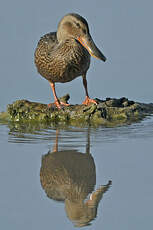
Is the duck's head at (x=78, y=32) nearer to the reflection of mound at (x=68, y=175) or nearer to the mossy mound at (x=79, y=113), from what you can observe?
the mossy mound at (x=79, y=113)

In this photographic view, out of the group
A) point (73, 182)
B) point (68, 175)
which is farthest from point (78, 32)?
point (73, 182)

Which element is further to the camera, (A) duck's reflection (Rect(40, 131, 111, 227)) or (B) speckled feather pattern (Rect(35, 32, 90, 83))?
(B) speckled feather pattern (Rect(35, 32, 90, 83))

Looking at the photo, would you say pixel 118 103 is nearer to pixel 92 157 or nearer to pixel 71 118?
pixel 71 118

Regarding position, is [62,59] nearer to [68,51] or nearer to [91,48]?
[68,51]

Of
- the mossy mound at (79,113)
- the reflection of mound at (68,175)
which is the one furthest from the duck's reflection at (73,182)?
the mossy mound at (79,113)

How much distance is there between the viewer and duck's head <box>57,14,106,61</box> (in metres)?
8.05

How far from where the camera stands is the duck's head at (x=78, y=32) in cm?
805

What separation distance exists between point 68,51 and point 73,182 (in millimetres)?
3270

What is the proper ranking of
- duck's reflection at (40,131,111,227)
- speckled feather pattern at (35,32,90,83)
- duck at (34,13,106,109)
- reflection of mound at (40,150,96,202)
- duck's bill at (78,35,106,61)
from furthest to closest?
speckled feather pattern at (35,32,90,83) < duck at (34,13,106,109) < duck's bill at (78,35,106,61) < reflection of mound at (40,150,96,202) < duck's reflection at (40,131,111,227)

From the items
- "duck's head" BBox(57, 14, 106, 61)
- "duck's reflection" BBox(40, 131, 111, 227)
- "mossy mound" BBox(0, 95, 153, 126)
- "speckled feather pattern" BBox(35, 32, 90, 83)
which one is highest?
"duck's head" BBox(57, 14, 106, 61)

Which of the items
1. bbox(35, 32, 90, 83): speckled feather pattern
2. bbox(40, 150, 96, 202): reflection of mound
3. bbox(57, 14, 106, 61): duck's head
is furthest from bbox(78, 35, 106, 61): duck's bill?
→ bbox(40, 150, 96, 202): reflection of mound

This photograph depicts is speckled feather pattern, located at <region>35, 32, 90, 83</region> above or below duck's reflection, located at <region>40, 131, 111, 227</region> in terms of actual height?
above

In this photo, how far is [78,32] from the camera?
8219mm

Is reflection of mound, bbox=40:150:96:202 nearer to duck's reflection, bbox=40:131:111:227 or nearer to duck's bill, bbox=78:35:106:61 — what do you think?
duck's reflection, bbox=40:131:111:227
